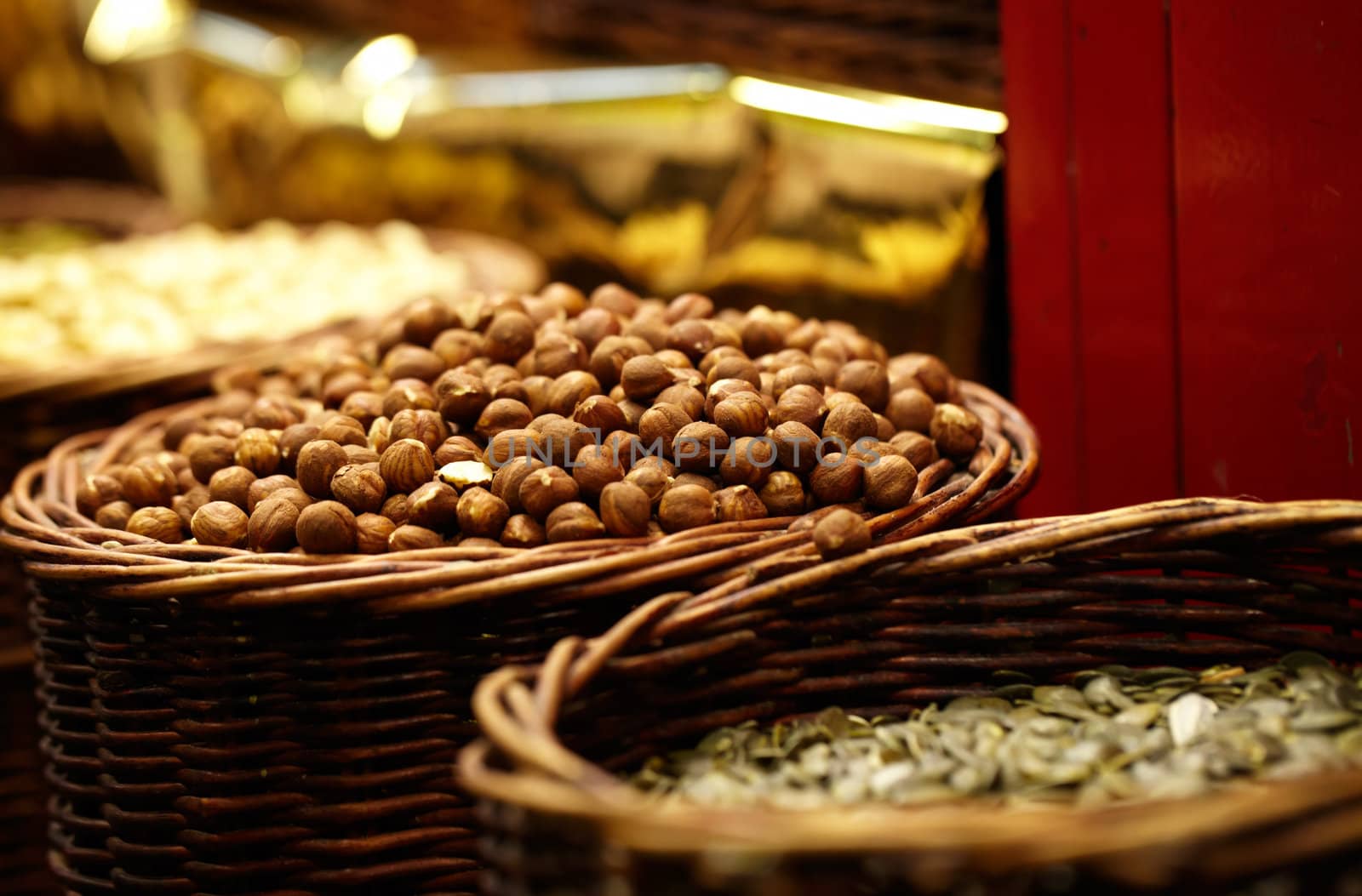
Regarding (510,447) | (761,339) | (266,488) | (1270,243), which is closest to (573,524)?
(510,447)

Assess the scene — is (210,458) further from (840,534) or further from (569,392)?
(840,534)

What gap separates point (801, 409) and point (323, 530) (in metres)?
0.53

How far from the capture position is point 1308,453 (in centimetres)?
152

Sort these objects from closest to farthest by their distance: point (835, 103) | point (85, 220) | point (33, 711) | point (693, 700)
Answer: point (693, 700)
point (33, 711)
point (835, 103)
point (85, 220)

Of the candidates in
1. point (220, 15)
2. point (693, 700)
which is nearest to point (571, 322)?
point (693, 700)

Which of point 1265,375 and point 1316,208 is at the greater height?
point 1316,208

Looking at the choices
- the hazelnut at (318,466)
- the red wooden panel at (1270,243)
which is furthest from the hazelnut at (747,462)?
the red wooden panel at (1270,243)

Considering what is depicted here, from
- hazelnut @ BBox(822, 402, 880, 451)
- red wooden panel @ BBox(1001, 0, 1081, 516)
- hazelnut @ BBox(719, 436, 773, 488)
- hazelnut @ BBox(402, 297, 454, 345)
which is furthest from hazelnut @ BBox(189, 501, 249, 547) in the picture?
red wooden panel @ BBox(1001, 0, 1081, 516)

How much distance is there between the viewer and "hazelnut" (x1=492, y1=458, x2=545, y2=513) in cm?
125

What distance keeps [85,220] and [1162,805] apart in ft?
12.4

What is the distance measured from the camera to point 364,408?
4.82ft

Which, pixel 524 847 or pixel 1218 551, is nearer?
pixel 524 847

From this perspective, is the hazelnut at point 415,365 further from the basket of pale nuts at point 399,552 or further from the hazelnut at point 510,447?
the hazelnut at point 510,447

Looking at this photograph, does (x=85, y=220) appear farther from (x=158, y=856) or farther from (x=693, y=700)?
(x=693, y=700)
